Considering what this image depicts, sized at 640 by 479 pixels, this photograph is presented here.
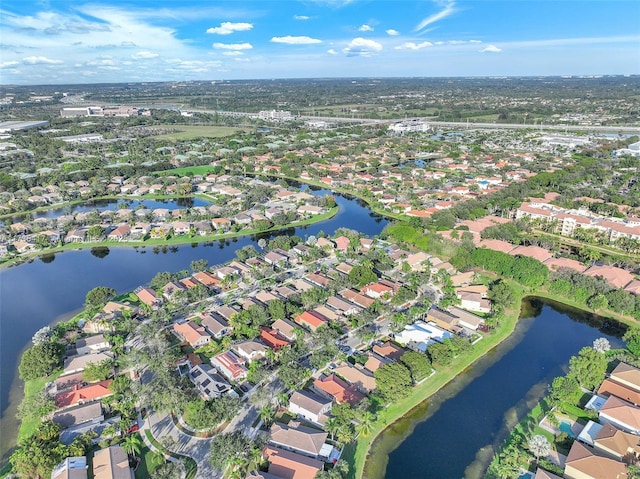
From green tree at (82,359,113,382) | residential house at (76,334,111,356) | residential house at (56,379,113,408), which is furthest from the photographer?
residential house at (76,334,111,356)

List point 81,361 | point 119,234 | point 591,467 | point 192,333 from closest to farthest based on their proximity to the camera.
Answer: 1. point 591,467
2. point 81,361
3. point 192,333
4. point 119,234

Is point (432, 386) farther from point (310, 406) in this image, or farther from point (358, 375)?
point (310, 406)

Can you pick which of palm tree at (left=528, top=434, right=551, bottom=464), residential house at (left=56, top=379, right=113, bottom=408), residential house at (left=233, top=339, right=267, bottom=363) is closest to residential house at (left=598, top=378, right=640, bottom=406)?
palm tree at (left=528, top=434, right=551, bottom=464)

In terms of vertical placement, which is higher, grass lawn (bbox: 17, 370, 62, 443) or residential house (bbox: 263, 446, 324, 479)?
residential house (bbox: 263, 446, 324, 479)

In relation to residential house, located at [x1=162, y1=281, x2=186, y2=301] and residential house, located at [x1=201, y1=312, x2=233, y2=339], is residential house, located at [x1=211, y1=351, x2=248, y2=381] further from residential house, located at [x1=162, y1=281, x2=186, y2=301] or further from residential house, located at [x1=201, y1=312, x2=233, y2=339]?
residential house, located at [x1=162, y1=281, x2=186, y2=301]

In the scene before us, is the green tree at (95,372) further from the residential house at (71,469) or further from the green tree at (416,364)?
the green tree at (416,364)

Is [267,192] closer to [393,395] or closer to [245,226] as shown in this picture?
[245,226]

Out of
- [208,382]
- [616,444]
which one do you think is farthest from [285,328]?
[616,444]
